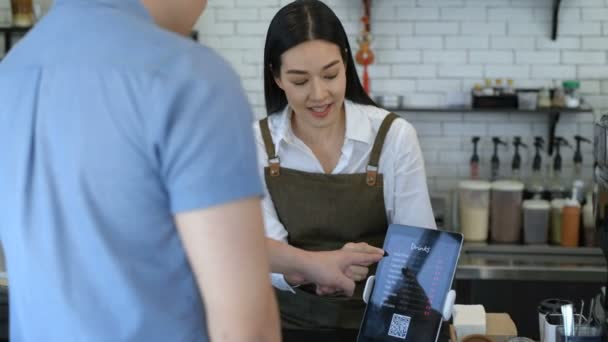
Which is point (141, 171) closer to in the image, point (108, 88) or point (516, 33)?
point (108, 88)

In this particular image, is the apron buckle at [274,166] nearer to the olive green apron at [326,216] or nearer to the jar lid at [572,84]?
the olive green apron at [326,216]

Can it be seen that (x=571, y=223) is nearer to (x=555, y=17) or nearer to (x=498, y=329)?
(x=555, y=17)

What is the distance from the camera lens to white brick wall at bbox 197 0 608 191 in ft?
15.0

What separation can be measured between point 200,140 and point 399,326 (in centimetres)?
91

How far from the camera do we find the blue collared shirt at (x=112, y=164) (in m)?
1.04

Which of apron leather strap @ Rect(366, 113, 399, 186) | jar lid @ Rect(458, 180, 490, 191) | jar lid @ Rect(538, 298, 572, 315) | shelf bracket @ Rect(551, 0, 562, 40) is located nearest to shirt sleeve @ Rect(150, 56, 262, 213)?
jar lid @ Rect(538, 298, 572, 315)

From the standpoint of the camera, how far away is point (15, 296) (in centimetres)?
125

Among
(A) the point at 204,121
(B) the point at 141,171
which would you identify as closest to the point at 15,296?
(B) the point at 141,171

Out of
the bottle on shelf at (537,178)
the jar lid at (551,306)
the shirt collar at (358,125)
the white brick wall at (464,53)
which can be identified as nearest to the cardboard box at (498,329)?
the jar lid at (551,306)

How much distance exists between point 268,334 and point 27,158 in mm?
444

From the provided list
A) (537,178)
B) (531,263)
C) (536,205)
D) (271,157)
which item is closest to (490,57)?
(537,178)

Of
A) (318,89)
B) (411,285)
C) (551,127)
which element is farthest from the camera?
(551,127)

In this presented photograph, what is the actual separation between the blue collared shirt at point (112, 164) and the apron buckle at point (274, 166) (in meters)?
1.39

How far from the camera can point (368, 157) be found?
251cm
